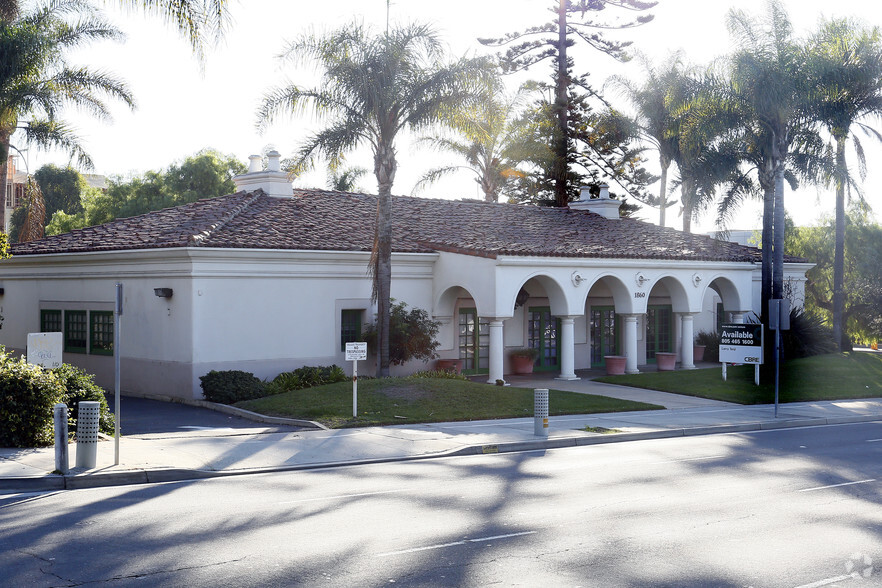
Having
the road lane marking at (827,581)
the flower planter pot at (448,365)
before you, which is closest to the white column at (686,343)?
the flower planter pot at (448,365)

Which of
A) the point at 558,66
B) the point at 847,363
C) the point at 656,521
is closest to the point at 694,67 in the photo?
the point at 847,363

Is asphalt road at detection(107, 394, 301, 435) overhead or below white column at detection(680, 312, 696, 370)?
below

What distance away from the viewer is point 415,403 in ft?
64.7

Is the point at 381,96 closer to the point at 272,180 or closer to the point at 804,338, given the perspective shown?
the point at 272,180

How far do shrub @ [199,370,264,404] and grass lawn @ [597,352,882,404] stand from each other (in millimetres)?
10861

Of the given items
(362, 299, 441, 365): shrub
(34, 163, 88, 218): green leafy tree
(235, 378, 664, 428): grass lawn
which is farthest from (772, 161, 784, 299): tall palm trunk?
(34, 163, 88, 218): green leafy tree

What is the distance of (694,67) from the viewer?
31297 millimetres

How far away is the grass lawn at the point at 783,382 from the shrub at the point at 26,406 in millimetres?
16755

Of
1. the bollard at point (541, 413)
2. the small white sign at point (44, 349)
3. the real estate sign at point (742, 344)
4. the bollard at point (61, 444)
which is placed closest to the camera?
the bollard at point (61, 444)

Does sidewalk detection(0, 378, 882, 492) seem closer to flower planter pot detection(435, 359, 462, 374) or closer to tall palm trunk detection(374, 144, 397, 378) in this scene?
tall palm trunk detection(374, 144, 397, 378)

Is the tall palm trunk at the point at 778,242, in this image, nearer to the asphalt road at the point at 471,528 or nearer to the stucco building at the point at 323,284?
the stucco building at the point at 323,284

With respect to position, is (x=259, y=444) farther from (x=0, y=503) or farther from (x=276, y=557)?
(x=276, y=557)

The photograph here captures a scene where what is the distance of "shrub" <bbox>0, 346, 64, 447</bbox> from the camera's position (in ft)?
44.9

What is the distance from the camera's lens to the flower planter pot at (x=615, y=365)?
95.2 feet
